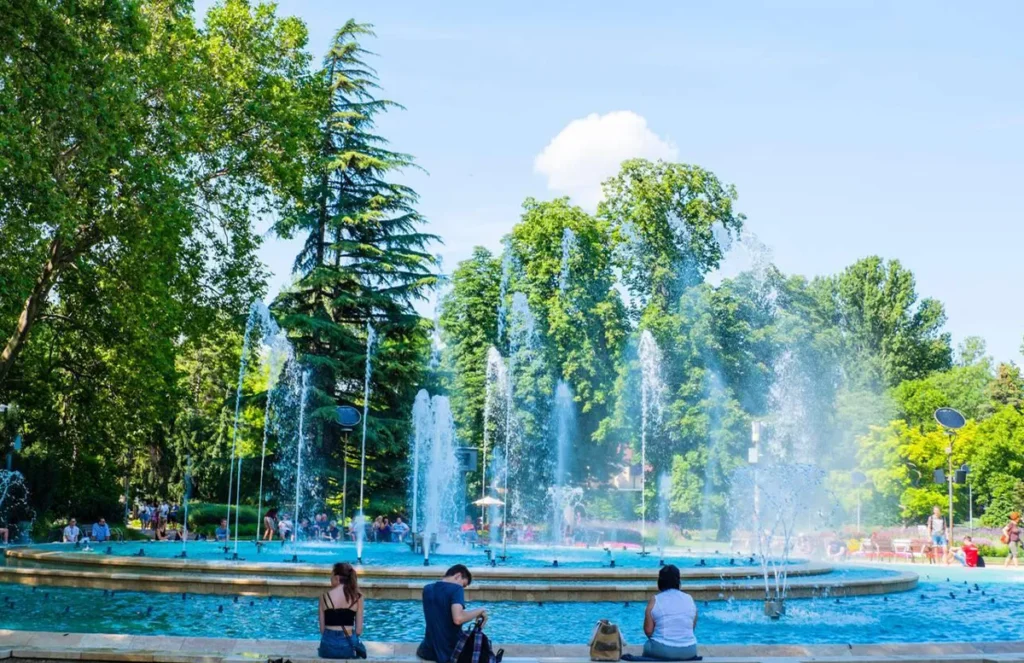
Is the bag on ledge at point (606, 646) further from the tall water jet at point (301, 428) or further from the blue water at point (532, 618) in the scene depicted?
the tall water jet at point (301, 428)

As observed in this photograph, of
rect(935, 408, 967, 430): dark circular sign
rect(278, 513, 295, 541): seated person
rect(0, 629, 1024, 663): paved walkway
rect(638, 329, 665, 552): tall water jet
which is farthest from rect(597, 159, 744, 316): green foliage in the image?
rect(0, 629, 1024, 663): paved walkway

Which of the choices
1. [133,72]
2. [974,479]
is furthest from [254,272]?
[974,479]

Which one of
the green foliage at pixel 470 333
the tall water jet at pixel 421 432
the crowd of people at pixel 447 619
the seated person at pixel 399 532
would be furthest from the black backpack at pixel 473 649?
the green foliage at pixel 470 333

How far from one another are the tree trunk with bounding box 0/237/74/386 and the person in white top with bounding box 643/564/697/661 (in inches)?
803

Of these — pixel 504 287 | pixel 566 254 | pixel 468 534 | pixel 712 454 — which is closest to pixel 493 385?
pixel 504 287

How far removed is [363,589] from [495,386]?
103 ft

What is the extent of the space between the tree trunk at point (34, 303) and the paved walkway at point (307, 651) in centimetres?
1687

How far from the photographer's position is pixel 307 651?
10.5m

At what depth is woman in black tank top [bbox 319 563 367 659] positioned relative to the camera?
9656mm

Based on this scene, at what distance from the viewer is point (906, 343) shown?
239ft

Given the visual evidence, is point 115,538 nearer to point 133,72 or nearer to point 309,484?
point 309,484

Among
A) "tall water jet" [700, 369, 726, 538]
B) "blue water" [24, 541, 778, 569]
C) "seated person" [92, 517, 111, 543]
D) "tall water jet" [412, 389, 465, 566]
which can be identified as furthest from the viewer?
"tall water jet" [700, 369, 726, 538]

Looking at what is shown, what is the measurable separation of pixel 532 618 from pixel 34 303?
17296mm

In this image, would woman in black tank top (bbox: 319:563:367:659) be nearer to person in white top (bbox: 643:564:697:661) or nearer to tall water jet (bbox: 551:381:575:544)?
person in white top (bbox: 643:564:697:661)
